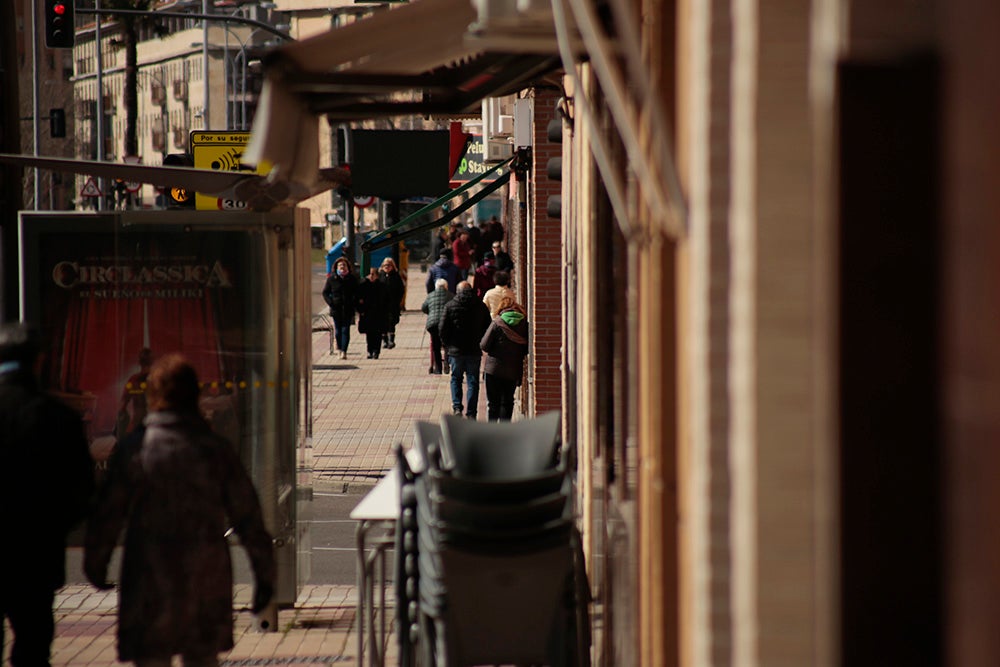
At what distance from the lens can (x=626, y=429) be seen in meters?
6.54

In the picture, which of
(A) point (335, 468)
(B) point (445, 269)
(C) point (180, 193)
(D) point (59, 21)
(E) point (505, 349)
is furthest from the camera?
Result: (B) point (445, 269)

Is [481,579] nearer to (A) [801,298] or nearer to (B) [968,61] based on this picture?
(A) [801,298]

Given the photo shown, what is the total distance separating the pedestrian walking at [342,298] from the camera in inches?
1139

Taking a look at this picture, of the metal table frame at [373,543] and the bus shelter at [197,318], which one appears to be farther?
the bus shelter at [197,318]

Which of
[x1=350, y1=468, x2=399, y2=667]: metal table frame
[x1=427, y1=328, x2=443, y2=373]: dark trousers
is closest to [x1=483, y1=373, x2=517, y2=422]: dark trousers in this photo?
[x1=427, y1=328, x2=443, y2=373]: dark trousers

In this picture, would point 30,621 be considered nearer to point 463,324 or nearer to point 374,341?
point 463,324

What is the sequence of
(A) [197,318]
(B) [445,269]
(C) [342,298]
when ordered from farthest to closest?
(C) [342,298] < (B) [445,269] < (A) [197,318]

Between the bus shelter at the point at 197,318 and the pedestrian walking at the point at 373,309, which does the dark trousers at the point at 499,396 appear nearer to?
the bus shelter at the point at 197,318

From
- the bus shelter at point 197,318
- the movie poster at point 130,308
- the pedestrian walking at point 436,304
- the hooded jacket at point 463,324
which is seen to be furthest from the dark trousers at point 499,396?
the movie poster at point 130,308

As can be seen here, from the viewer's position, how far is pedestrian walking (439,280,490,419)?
1850 cm

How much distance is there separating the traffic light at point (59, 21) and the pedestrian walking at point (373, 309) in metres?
8.76

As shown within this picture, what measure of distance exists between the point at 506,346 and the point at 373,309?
12.9 metres

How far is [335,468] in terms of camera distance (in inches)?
626

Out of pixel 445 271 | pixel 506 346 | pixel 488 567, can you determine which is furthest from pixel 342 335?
pixel 488 567
